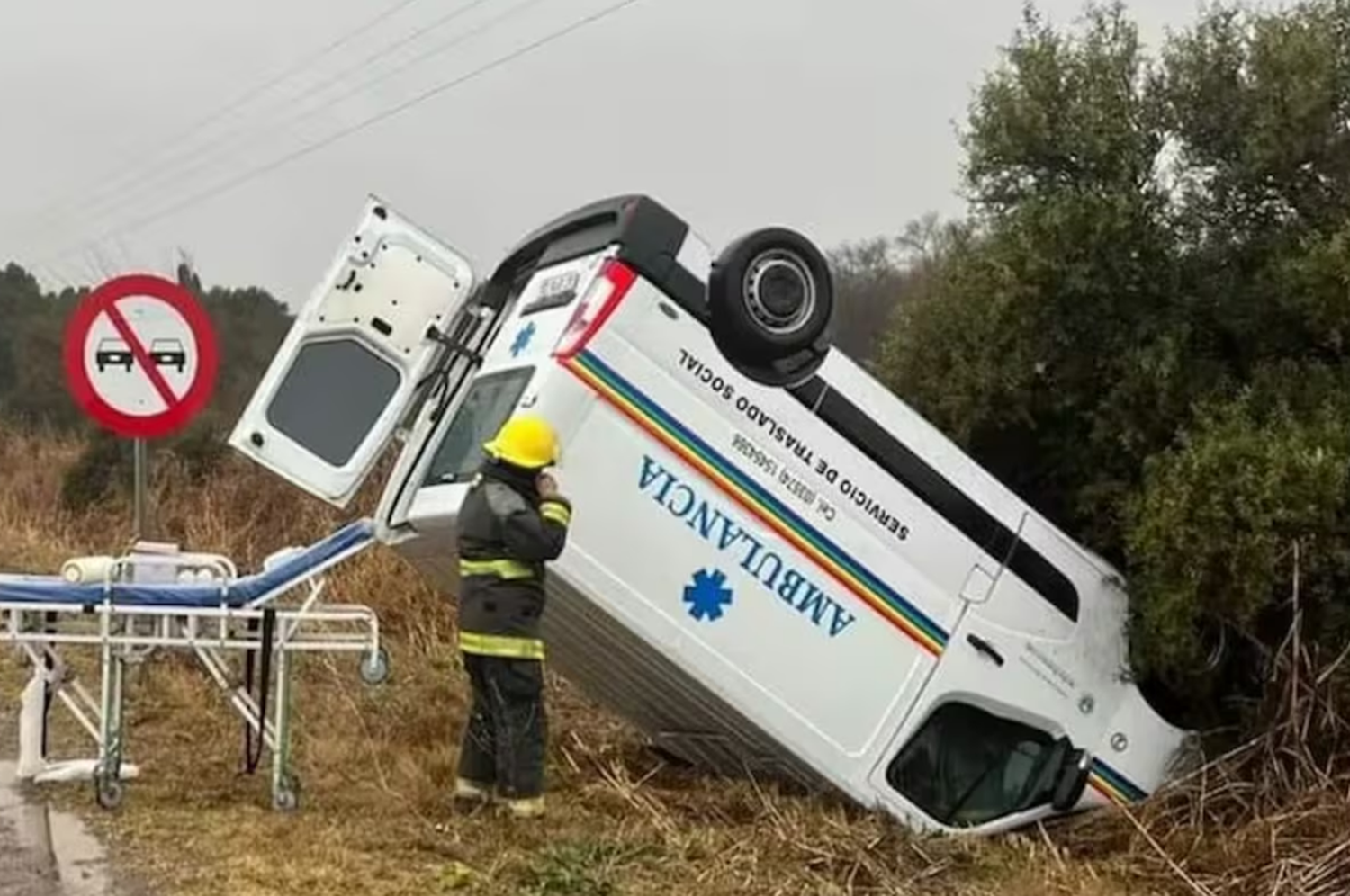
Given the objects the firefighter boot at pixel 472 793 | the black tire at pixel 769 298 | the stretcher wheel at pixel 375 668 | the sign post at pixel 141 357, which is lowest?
the firefighter boot at pixel 472 793

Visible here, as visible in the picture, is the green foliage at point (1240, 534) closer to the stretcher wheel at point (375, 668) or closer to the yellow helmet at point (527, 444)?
the yellow helmet at point (527, 444)

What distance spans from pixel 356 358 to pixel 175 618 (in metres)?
1.18

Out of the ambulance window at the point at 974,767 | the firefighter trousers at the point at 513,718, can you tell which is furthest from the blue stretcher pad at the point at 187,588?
the ambulance window at the point at 974,767

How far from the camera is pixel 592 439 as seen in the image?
6738mm

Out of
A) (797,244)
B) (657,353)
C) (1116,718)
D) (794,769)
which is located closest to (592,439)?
(657,353)

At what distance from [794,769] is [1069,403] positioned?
2.44m

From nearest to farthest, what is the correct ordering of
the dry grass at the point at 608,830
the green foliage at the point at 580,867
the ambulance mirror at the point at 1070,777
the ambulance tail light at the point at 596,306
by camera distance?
the green foliage at the point at 580,867, the dry grass at the point at 608,830, the ambulance tail light at the point at 596,306, the ambulance mirror at the point at 1070,777

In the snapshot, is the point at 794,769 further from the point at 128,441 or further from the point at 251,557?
the point at 128,441

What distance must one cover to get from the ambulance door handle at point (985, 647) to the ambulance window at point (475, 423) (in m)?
2.02

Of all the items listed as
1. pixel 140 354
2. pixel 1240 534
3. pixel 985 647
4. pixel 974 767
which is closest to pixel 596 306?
pixel 985 647

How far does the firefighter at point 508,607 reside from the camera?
6523 millimetres

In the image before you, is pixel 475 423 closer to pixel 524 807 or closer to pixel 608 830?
pixel 524 807

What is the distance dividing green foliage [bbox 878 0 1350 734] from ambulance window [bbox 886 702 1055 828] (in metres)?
0.64

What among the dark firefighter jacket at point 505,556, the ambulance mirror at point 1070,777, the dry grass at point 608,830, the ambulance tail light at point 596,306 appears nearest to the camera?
the dry grass at point 608,830
